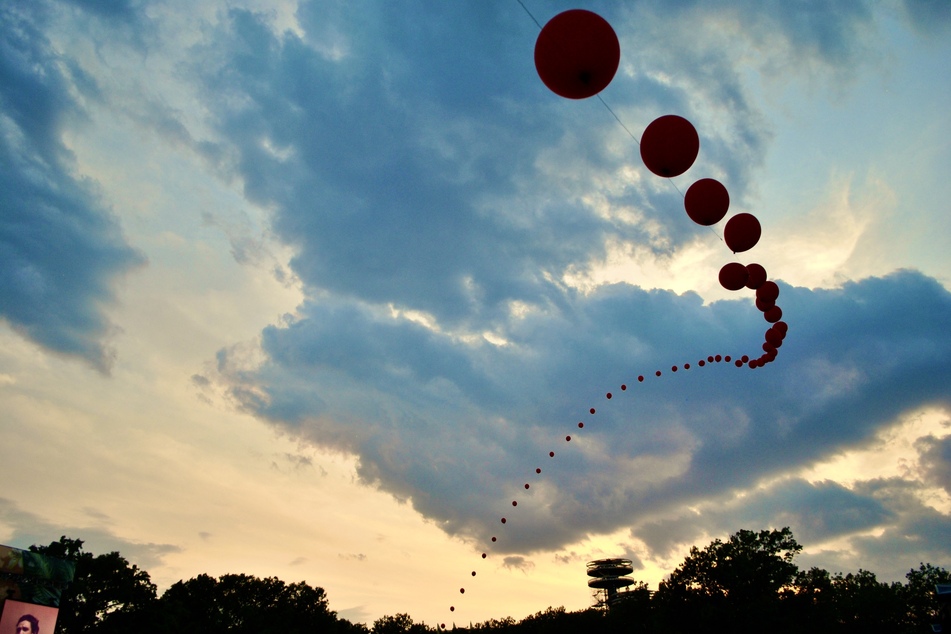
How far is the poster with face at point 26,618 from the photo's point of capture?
63.2 feet

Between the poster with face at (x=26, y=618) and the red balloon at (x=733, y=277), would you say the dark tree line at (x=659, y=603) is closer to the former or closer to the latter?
the poster with face at (x=26, y=618)

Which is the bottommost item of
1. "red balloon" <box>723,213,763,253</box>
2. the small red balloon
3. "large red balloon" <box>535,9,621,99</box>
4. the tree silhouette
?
the tree silhouette

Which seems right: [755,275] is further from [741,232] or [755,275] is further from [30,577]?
[30,577]

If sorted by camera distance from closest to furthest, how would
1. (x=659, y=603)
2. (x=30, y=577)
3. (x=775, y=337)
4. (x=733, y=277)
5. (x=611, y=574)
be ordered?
(x=733, y=277) < (x=775, y=337) < (x=30, y=577) < (x=659, y=603) < (x=611, y=574)

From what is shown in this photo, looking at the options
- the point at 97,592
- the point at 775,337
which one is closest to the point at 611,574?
the point at 97,592

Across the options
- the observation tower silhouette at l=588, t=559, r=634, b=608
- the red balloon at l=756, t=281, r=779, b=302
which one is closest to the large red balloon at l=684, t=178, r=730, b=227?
the red balloon at l=756, t=281, r=779, b=302

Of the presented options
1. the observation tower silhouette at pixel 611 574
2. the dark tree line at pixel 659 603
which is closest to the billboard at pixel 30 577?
the dark tree line at pixel 659 603

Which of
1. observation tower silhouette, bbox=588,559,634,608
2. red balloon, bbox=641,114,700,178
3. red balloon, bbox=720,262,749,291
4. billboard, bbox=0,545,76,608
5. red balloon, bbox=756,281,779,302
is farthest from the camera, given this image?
observation tower silhouette, bbox=588,559,634,608

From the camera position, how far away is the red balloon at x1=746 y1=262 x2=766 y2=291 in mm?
10121

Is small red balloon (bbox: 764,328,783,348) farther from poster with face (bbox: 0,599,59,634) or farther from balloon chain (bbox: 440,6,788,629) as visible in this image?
poster with face (bbox: 0,599,59,634)

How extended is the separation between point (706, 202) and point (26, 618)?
25784 millimetres

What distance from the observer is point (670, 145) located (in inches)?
255

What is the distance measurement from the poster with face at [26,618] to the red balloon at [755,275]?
985 inches

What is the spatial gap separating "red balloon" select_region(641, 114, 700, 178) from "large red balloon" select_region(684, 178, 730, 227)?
3.77 ft
